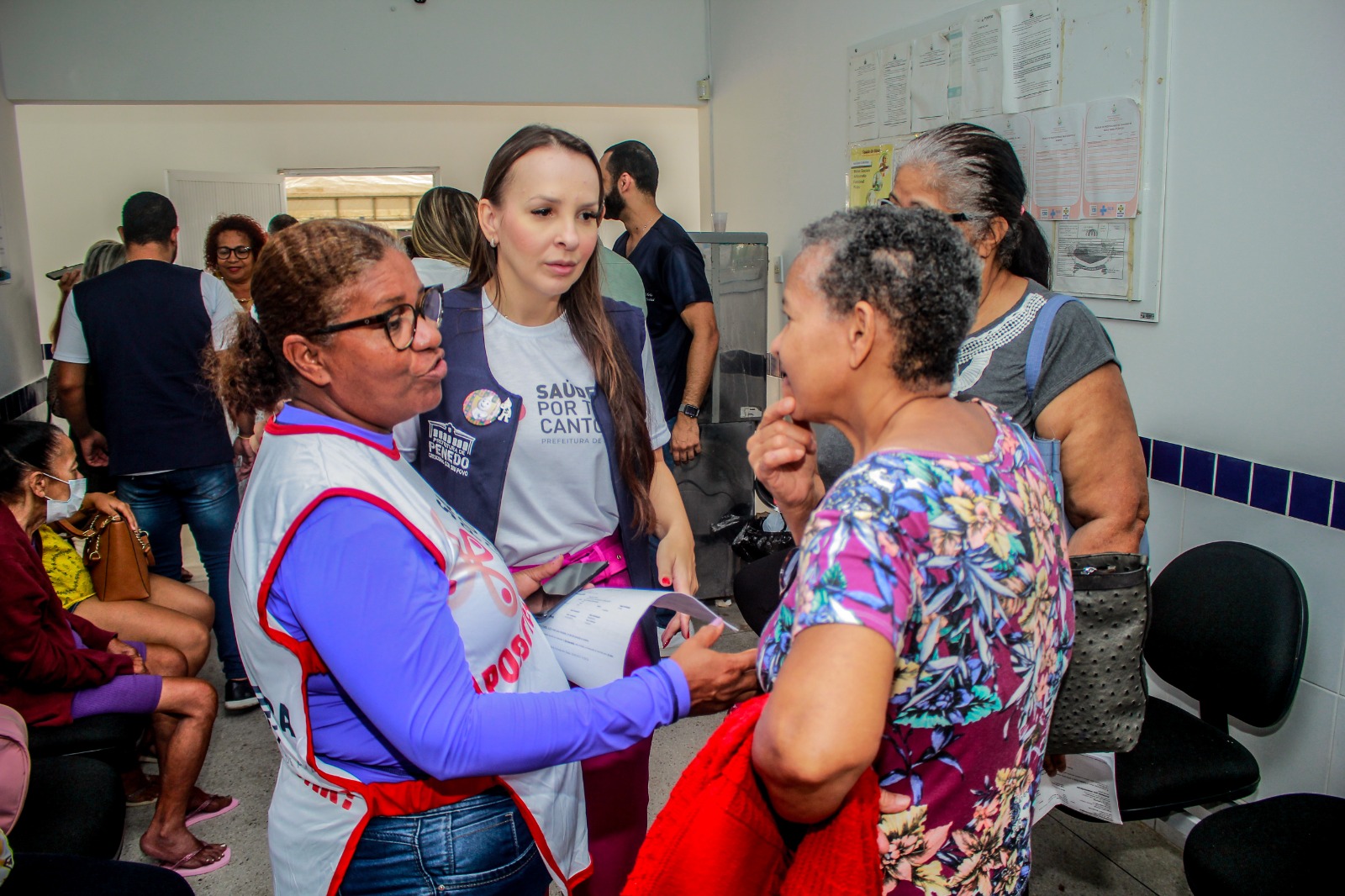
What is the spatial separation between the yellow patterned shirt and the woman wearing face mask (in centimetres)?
173

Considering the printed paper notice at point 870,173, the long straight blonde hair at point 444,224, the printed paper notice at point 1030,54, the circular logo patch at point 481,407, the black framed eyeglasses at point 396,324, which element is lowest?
the circular logo patch at point 481,407

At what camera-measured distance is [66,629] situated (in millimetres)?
2176

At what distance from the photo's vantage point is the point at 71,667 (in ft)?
6.88

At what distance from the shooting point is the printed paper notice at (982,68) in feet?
9.09

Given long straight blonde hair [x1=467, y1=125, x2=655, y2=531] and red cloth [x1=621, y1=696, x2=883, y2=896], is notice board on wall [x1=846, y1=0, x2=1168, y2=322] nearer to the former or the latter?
long straight blonde hair [x1=467, y1=125, x2=655, y2=531]

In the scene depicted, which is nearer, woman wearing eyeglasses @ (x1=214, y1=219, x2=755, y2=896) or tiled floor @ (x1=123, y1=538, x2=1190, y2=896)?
woman wearing eyeglasses @ (x1=214, y1=219, x2=755, y2=896)

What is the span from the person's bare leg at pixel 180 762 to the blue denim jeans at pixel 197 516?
81 centimetres

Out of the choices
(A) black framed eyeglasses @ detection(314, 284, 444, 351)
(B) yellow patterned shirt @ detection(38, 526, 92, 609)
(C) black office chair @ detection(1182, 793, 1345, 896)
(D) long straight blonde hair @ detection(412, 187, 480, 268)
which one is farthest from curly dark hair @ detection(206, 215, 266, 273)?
(C) black office chair @ detection(1182, 793, 1345, 896)

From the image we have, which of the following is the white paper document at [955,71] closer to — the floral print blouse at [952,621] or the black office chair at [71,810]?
the floral print blouse at [952,621]

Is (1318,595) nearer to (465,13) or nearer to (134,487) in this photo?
(134,487)

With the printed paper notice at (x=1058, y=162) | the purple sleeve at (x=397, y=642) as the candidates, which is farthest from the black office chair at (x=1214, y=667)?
the purple sleeve at (x=397, y=642)

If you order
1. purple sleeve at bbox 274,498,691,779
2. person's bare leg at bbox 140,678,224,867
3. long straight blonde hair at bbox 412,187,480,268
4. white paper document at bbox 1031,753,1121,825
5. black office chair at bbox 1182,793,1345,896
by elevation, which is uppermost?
long straight blonde hair at bbox 412,187,480,268

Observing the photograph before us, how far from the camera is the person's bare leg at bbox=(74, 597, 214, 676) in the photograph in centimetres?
263

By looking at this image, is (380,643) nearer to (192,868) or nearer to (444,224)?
(192,868)
